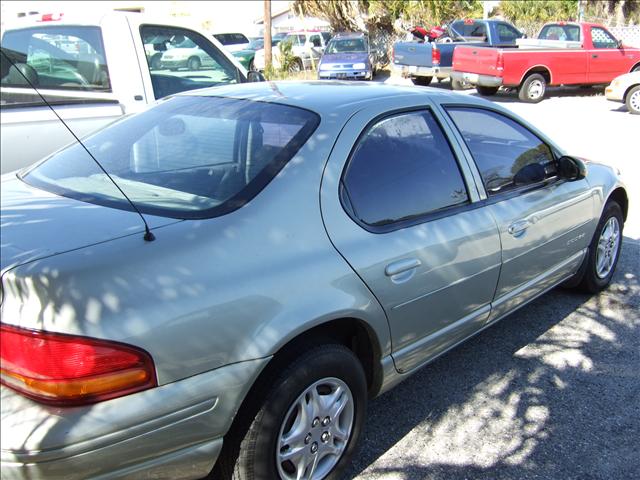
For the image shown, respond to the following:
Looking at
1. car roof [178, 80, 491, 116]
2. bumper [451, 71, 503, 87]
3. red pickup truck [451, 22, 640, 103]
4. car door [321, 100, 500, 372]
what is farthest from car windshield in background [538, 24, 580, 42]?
car door [321, 100, 500, 372]

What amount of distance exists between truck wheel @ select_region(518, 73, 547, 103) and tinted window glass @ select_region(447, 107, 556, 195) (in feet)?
41.1

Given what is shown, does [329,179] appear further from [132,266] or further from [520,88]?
[520,88]

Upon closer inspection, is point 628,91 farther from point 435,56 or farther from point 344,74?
point 344,74

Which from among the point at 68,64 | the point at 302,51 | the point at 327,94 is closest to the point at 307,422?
the point at 327,94

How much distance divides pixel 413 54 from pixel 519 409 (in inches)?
640

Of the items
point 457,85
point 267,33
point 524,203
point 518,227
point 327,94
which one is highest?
point 267,33

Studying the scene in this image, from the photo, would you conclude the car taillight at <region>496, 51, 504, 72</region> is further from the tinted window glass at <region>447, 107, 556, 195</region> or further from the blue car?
the tinted window glass at <region>447, 107, 556, 195</region>

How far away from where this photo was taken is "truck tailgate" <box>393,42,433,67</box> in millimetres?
17672

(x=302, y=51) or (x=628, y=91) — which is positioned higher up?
(x=302, y=51)

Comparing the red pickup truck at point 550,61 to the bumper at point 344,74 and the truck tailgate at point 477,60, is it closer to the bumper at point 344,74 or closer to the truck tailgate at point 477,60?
the truck tailgate at point 477,60

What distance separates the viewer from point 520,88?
15695 mm

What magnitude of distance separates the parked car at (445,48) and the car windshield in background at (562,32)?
989 millimetres

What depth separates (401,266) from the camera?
2.66 meters

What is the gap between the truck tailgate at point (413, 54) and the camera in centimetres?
1767
